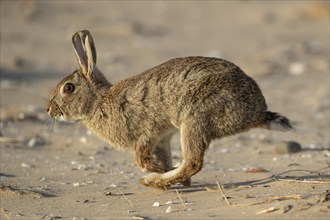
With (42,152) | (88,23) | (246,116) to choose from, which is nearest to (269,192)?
(246,116)

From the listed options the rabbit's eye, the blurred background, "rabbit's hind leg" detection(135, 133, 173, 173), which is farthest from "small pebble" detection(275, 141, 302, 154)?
the blurred background

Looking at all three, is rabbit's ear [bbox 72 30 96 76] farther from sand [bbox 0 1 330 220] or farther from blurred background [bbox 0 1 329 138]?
blurred background [bbox 0 1 329 138]

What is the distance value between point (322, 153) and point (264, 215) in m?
3.17

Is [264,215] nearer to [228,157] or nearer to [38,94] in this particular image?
[228,157]

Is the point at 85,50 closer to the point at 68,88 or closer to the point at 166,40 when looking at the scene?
the point at 68,88

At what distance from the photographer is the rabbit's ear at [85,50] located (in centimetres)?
776

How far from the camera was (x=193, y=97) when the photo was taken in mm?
7070

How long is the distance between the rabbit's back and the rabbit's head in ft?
1.24

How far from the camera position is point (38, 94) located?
41.2 ft

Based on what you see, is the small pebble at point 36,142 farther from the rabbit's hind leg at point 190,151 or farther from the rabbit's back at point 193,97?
the rabbit's hind leg at point 190,151

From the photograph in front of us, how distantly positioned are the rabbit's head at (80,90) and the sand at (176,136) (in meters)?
0.68

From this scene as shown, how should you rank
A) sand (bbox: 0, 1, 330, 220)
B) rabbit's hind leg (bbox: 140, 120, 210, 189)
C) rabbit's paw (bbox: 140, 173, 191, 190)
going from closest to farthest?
sand (bbox: 0, 1, 330, 220) < rabbit's hind leg (bbox: 140, 120, 210, 189) < rabbit's paw (bbox: 140, 173, 191, 190)

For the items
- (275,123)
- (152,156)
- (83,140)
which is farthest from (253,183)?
(83,140)

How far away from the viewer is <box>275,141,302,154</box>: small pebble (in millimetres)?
9117
